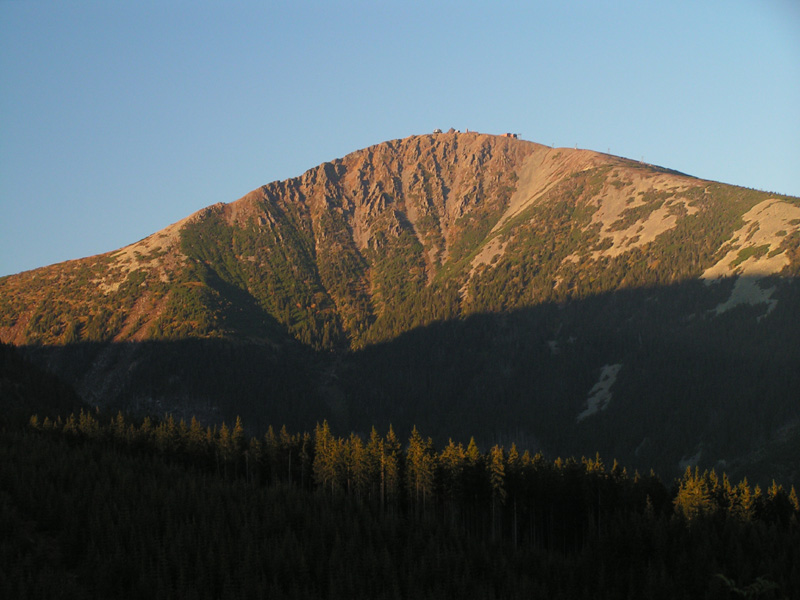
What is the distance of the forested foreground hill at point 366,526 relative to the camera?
85000mm

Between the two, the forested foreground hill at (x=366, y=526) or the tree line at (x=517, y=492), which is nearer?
the forested foreground hill at (x=366, y=526)

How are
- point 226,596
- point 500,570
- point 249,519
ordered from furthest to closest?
point 249,519
point 500,570
point 226,596

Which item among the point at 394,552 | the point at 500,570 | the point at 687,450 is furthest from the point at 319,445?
the point at 687,450

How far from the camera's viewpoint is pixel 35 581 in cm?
8200

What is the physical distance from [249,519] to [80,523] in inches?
769

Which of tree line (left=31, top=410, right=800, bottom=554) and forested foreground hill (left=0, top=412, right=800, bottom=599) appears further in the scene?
tree line (left=31, top=410, right=800, bottom=554)

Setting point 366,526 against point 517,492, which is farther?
point 517,492

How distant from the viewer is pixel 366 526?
103250 mm

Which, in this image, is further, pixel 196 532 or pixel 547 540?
pixel 547 540

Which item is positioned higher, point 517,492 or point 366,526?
point 517,492

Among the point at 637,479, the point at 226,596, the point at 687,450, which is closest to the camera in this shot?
the point at 226,596

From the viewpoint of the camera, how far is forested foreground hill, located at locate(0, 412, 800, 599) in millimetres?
85000

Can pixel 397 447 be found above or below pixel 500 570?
above

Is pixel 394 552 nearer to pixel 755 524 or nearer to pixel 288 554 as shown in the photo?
pixel 288 554
